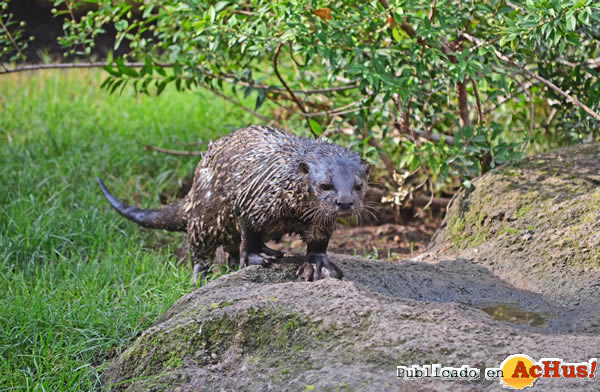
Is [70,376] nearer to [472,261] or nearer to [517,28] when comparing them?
[472,261]

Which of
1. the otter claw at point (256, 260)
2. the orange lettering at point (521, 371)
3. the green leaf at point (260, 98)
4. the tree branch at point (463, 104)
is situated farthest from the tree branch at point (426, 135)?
the orange lettering at point (521, 371)

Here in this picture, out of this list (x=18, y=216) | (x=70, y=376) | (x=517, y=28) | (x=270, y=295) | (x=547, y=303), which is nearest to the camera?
(x=270, y=295)

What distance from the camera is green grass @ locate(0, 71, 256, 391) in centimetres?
330

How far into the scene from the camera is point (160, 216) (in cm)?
449

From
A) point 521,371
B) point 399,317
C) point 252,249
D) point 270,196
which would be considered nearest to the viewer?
point 521,371

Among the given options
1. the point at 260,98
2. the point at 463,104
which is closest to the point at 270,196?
the point at 260,98

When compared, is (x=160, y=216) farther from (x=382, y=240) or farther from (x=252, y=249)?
(x=382, y=240)

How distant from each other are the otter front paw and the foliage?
123cm

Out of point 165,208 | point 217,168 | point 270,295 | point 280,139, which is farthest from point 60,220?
point 270,295

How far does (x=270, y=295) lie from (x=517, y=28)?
2083mm

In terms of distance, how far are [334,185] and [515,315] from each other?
3.40ft

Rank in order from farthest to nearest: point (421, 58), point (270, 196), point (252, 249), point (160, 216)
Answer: point (160, 216), point (421, 58), point (252, 249), point (270, 196)

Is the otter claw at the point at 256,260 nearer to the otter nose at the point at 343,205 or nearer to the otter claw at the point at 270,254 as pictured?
the otter claw at the point at 270,254

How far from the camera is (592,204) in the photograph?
371 cm
